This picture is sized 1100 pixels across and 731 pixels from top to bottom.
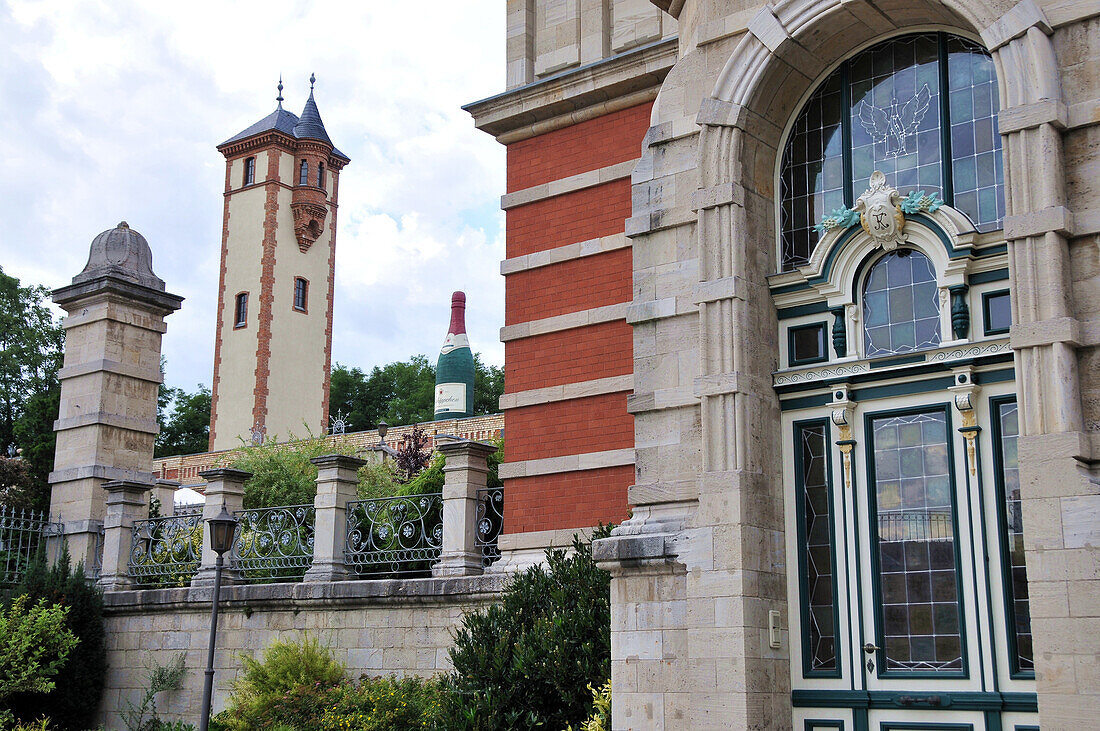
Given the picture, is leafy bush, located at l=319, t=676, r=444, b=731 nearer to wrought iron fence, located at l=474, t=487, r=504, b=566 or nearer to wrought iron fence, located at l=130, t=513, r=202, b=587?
wrought iron fence, located at l=474, t=487, r=504, b=566

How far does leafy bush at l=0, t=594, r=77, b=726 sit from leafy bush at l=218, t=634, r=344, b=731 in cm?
303

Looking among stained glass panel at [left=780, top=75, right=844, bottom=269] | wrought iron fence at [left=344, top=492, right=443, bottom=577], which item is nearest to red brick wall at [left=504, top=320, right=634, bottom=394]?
wrought iron fence at [left=344, top=492, right=443, bottom=577]

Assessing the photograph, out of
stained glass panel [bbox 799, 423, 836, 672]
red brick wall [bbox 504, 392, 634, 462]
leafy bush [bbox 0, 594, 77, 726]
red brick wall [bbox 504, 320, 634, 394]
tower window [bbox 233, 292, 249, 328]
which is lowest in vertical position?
leafy bush [bbox 0, 594, 77, 726]

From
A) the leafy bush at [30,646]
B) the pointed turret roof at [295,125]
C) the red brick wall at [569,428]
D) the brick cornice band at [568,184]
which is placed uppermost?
the pointed turret roof at [295,125]

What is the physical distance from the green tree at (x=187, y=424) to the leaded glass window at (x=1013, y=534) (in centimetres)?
5108

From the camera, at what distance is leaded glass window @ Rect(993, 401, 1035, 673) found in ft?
24.8

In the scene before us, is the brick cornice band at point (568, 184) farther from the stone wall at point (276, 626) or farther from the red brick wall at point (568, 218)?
the stone wall at point (276, 626)

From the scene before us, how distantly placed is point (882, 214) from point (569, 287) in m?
5.05

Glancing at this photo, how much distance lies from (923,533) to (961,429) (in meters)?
0.79

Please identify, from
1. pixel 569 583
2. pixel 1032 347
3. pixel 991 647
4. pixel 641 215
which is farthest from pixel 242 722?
pixel 1032 347

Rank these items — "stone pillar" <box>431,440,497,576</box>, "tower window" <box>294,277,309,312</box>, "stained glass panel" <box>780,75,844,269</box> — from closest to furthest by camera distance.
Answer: "stained glass panel" <box>780,75,844,269</box>
"stone pillar" <box>431,440,497,576</box>
"tower window" <box>294,277,309,312</box>

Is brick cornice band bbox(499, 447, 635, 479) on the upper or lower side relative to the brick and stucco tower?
lower

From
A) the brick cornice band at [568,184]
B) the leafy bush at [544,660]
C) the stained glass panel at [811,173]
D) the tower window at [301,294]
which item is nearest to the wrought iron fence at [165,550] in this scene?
the brick cornice band at [568,184]

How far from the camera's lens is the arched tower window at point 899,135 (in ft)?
27.7
